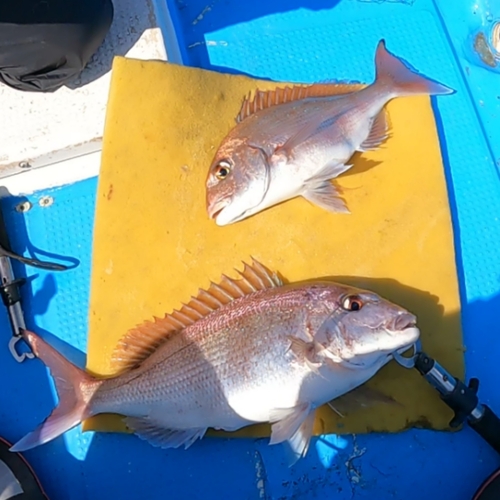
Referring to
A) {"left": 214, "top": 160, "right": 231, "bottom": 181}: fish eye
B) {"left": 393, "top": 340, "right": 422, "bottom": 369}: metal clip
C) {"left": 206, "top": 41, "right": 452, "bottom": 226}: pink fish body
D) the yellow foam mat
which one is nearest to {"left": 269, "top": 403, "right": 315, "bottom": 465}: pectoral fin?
the yellow foam mat

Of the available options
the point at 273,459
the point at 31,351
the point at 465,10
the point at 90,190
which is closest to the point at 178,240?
the point at 90,190

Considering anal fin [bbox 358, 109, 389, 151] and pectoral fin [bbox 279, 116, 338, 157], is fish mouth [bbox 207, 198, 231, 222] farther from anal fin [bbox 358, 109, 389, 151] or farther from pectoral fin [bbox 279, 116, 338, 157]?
anal fin [bbox 358, 109, 389, 151]

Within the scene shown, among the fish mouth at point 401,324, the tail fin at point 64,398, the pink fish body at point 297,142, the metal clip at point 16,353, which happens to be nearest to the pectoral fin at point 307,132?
the pink fish body at point 297,142

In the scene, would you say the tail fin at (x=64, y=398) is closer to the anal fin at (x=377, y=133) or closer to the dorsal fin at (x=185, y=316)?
the dorsal fin at (x=185, y=316)

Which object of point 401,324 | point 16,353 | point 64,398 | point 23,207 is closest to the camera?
point 401,324

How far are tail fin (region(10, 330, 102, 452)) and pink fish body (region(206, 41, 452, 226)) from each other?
714mm

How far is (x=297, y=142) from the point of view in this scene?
6.74 feet

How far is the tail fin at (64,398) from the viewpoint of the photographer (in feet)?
6.53

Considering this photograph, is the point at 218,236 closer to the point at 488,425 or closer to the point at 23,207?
the point at 23,207

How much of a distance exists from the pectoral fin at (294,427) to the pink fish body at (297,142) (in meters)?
0.69

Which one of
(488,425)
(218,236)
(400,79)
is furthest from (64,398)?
(400,79)

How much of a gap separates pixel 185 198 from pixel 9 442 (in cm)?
113

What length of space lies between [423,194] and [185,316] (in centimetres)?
100

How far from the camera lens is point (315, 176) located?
2092 mm
